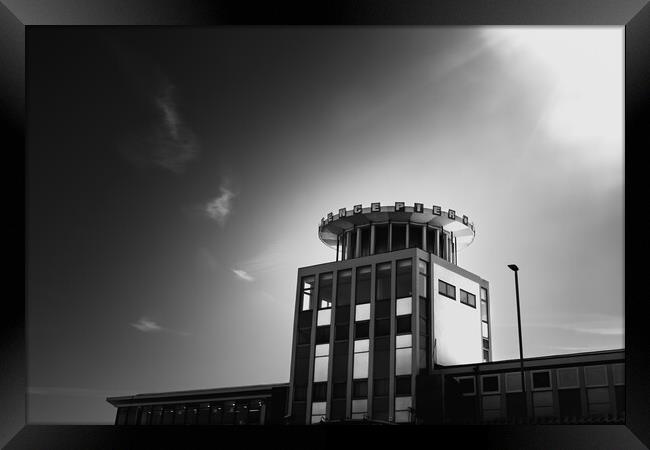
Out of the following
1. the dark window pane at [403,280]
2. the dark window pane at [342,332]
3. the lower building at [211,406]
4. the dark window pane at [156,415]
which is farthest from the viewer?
the dark window pane at [156,415]

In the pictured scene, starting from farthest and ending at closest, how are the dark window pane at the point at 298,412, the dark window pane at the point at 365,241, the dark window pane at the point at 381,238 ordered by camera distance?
the dark window pane at the point at 365,241
the dark window pane at the point at 381,238
the dark window pane at the point at 298,412

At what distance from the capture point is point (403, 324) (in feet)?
106

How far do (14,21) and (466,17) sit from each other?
7.90 feet

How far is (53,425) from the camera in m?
3.27

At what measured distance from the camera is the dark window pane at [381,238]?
37.5m

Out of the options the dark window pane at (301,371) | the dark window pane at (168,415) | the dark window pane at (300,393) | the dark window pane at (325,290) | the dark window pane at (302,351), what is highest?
the dark window pane at (325,290)

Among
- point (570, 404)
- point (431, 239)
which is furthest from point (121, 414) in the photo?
point (570, 404)

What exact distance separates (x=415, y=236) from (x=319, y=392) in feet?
33.7

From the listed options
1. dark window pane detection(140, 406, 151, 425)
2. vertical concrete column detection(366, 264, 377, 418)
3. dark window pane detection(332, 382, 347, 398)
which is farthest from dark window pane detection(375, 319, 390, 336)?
dark window pane detection(140, 406, 151, 425)

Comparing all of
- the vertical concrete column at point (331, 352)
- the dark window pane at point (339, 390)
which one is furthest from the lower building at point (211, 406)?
the dark window pane at point (339, 390)

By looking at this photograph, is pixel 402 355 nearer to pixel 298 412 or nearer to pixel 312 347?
pixel 312 347

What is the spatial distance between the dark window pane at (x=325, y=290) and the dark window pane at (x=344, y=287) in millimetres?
515

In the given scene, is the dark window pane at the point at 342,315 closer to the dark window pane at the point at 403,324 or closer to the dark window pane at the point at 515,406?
the dark window pane at the point at 403,324

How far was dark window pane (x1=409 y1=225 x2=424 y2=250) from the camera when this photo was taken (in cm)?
3741
